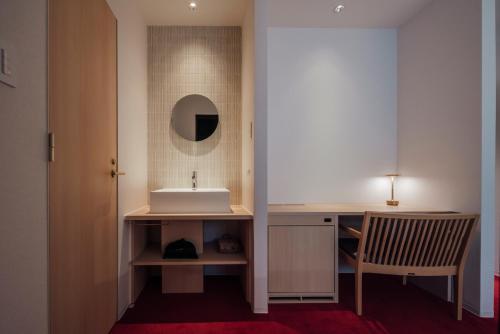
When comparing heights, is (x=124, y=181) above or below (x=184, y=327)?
above

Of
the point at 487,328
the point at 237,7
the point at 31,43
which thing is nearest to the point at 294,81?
the point at 237,7

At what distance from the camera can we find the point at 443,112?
2.40 metres

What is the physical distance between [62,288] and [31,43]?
1.03 meters

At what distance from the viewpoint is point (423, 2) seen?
2.51 metres

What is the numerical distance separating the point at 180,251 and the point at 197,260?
0.55 ft

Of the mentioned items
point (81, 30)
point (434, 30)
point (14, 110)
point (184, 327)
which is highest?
point (434, 30)

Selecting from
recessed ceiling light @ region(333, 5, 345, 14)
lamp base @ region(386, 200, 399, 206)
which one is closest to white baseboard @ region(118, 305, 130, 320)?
lamp base @ region(386, 200, 399, 206)

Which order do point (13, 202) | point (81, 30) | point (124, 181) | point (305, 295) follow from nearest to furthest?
point (13, 202) < point (81, 30) < point (124, 181) < point (305, 295)

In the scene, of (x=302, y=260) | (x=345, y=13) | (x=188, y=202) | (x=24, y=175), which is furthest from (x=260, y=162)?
(x=345, y=13)

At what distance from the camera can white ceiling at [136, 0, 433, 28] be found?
8.07 feet

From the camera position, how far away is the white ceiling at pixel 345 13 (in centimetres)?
249

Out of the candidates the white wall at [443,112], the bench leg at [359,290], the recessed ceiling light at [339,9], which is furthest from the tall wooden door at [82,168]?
the white wall at [443,112]

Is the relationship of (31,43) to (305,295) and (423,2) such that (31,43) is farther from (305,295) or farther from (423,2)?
(423,2)

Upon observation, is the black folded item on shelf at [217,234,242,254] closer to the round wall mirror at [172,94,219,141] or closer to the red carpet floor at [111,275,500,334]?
the red carpet floor at [111,275,500,334]
